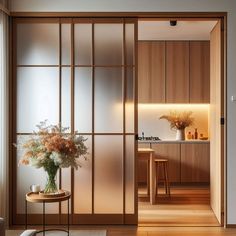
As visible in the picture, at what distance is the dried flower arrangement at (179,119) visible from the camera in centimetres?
777

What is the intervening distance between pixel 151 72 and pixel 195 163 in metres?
1.82

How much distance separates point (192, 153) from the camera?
748cm

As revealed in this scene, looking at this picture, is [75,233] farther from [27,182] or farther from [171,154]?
[171,154]

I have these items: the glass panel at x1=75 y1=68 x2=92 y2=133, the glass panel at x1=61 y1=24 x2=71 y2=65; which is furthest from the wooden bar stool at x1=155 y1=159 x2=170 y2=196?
the glass panel at x1=61 y1=24 x2=71 y2=65

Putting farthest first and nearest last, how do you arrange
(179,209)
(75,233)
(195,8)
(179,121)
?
(179,121) < (179,209) < (195,8) < (75,233)

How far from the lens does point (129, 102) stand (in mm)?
4867

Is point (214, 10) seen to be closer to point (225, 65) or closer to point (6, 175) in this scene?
point (225, 65)

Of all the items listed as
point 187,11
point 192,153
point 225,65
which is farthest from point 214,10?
point 192,153

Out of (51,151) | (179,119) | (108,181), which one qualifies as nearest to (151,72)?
(179,119)

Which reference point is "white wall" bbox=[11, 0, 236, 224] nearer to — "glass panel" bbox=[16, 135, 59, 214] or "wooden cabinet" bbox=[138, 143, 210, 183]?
"glass panel" bbox=[16, 135, 59, 214]

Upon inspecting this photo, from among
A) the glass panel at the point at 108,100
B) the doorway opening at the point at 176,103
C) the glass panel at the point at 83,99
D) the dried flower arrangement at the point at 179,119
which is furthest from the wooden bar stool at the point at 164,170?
the glass panel at the point at 83,99

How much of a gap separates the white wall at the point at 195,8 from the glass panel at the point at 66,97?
0.73 metres

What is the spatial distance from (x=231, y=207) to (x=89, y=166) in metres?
1.68

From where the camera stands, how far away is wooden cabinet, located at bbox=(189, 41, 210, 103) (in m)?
7.65
